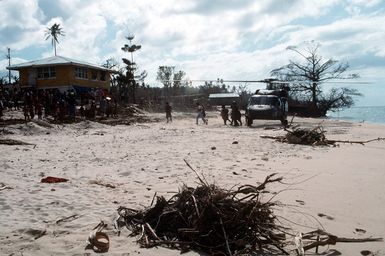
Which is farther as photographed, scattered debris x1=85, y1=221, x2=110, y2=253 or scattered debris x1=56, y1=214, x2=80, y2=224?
scattered debris x1=56, y1=214, x2=80, y2=224

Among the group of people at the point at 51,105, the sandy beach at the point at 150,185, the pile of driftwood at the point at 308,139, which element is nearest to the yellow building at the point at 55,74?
the group of people at the point at 51,105

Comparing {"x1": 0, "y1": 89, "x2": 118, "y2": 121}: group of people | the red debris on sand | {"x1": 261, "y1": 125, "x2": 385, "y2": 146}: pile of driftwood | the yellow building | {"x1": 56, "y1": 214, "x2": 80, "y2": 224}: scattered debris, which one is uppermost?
the yellow building

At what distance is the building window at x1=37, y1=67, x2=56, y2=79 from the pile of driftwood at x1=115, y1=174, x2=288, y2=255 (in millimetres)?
38728

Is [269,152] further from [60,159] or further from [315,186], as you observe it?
[60,159]

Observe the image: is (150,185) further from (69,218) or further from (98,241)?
(98,241)

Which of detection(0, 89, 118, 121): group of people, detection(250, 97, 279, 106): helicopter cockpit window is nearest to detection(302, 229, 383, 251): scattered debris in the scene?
detection(0, 89, 118, 121): group of people

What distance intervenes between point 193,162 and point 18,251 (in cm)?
631

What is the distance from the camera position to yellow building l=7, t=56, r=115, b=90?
40.0m

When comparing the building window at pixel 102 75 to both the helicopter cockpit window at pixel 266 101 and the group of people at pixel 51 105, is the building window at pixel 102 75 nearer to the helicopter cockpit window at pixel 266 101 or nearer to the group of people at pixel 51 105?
the group of people at pixel 51 105

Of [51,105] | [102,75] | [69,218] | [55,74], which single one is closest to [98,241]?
[69,218]

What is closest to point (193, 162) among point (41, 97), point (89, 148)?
point (89, 148)

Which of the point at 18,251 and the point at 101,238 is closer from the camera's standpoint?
the point at 18,251

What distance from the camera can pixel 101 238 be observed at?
4.52 m

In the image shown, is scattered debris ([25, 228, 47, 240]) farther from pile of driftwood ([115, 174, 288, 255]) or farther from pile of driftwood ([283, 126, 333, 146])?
pile of driftwood ([283, 126, 333, 146])
